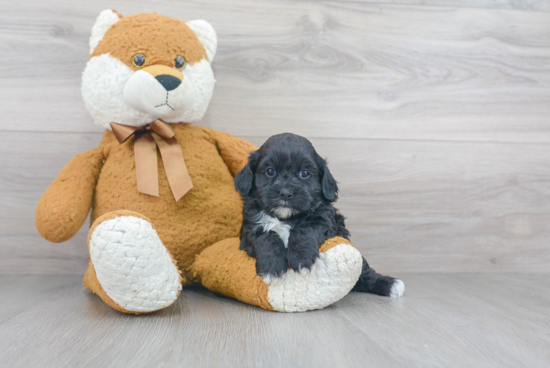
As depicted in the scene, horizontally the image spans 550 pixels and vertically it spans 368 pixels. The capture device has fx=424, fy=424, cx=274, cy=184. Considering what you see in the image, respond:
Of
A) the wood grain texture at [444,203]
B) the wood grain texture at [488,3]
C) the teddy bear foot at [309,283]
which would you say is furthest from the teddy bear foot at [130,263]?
the wood grain texture at [488,3]

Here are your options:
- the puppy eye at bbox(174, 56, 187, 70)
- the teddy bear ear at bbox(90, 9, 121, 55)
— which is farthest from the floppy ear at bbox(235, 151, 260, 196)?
the teddy bear ear at bbox(90, 9, 121, 55)

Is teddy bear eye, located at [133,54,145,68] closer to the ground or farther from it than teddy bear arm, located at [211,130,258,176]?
farther from it

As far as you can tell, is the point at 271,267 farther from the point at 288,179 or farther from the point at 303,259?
the point at 288,179

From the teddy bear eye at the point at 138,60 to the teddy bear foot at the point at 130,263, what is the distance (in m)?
0.47

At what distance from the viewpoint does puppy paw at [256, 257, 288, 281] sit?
106 cm

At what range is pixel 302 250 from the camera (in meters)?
1.05

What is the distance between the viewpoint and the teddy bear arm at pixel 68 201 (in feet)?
3.82

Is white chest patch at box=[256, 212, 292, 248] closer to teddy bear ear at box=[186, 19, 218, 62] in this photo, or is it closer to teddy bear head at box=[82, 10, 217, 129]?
teddy bear head at box=[82, 10, 217, 129]

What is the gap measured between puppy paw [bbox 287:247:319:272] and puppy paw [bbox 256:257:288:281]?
23 millimetres

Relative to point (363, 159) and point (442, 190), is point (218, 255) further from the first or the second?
point (442, 190)

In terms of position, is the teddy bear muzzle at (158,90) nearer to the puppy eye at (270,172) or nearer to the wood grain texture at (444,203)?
the puppy eye at (270,172)

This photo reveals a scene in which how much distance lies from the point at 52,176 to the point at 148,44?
0.68m

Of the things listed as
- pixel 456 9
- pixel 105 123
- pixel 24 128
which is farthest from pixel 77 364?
pixel 456 9

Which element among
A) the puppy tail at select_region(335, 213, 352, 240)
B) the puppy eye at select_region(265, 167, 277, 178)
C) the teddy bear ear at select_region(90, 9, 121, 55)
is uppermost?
the teddy bear ear at select_region(90, 9, 121, 55)
